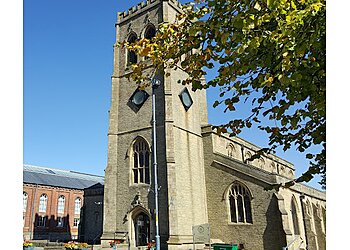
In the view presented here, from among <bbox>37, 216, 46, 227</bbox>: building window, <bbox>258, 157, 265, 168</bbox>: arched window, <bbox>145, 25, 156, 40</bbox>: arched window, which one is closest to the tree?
<bbox>145, 25, 156, 40</bbox>: arched window

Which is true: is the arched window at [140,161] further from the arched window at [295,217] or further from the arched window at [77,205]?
the arched window at [77,205]

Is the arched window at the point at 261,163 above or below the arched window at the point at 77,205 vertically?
above

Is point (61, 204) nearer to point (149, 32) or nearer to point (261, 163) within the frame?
point (261, 163)

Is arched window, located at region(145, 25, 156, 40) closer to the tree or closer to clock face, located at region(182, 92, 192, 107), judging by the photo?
clock face, located at region(182, 92, 192, 107)

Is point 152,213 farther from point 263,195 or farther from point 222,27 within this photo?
point 222,27

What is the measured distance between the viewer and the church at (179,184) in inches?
856

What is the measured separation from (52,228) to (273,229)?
129 feet

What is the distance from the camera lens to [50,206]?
5025 centimetres

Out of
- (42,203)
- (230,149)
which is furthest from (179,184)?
(42,203)

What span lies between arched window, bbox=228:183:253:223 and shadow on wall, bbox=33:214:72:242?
107 ft

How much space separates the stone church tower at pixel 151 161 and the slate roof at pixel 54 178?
29456 mm

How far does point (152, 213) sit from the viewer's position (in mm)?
22688

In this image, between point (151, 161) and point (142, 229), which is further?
point (151, 161)

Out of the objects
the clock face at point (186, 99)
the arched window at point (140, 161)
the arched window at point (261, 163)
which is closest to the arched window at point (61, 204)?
the arched window at point (140, 161)
